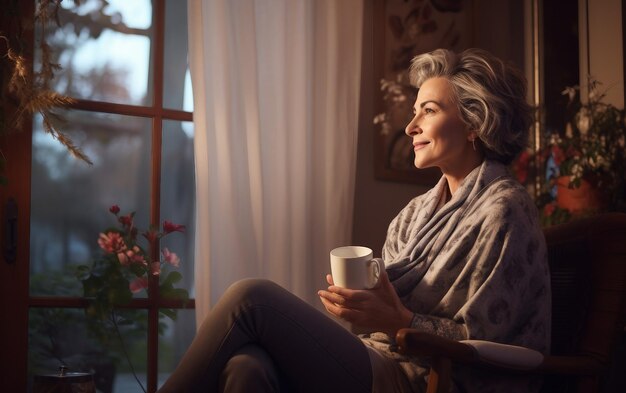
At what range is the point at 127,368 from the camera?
2.44 metres

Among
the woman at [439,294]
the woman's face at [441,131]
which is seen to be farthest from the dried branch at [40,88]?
the woman's face at [441,131]

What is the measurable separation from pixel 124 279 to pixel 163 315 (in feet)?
0.72

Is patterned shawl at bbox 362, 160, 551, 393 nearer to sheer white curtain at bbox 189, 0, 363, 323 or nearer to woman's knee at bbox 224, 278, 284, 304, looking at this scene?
woman's knee at bbox 224, 278, 284, 304

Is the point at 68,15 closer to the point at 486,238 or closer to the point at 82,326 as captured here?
the point at 82,326

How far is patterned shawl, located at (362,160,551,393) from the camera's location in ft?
5.45

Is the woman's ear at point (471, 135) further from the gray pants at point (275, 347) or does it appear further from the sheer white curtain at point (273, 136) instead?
the sheer white curtain at point (273, 136)

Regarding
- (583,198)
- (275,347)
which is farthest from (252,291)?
(583,198)

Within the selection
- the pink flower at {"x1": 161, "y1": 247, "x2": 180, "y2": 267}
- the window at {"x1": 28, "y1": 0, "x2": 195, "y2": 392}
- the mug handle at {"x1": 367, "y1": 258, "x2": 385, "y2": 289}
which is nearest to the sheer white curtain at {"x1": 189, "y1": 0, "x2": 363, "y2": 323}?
the pink flower at {"x1": 161, "y1": 247, "x2": 180, "y2": 267}

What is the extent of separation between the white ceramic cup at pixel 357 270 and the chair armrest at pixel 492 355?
178mm

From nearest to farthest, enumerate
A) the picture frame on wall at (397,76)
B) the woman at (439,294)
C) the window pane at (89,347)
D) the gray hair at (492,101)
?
the woman at (439,294)
the gray hair at (492,101)
the window pane at (89,347)
the picture frame on wall at (397,76)

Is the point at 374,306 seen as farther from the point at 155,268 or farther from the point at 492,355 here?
the point at 155,268

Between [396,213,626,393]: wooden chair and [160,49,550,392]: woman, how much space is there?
73 millimetres

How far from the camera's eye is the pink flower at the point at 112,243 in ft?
7.64

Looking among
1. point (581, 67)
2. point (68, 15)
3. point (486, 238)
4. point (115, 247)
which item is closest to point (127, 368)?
point (115, 247)
